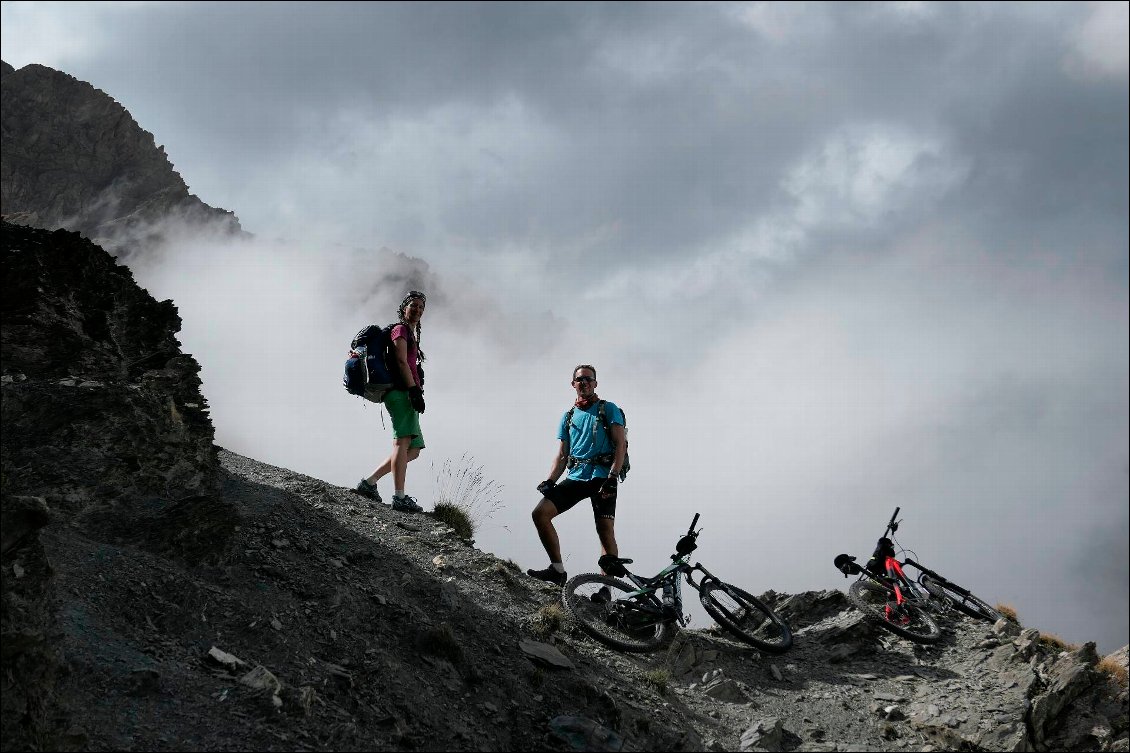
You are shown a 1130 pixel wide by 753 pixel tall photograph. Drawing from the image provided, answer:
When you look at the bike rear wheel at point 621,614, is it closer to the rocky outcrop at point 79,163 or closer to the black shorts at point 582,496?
the black shorts at point 582,496

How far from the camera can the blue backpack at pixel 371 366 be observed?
10.6 meters

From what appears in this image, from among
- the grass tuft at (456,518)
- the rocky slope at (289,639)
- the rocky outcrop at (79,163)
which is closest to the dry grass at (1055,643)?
the rocky slope at (289,639)

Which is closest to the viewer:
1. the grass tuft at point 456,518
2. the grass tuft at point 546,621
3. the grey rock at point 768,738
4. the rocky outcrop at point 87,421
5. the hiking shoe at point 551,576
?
the rocky outcrop at point 87,421

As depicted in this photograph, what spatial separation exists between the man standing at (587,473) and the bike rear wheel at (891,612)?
3697 millimetres

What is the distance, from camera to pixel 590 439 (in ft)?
34.3

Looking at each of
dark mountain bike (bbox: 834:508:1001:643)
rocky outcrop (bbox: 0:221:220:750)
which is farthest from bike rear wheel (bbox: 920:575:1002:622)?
rocky outcrop (bbox: 0:221:220:750)

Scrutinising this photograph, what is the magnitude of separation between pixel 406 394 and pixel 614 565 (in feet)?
12.6

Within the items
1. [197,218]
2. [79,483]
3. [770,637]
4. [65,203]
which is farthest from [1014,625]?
[197,218]

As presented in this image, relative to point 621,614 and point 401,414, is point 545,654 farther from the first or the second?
point 401,414

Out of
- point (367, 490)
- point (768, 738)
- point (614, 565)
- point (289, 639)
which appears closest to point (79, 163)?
point (367, 490)

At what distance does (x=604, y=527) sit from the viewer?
1031 centimetres

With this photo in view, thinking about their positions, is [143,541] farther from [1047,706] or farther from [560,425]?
[1047,706]

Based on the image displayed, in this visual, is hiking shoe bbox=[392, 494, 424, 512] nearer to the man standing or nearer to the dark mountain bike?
the man standing

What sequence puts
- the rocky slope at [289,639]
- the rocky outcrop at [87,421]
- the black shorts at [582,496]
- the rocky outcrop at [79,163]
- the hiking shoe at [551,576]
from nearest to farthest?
the rocky slope at [289,639]
the rocky outcrop at [87,421]
the black shorts at [582,496]
the hiking shoe at [551,576]
the rocky outcrop at [79,163]
